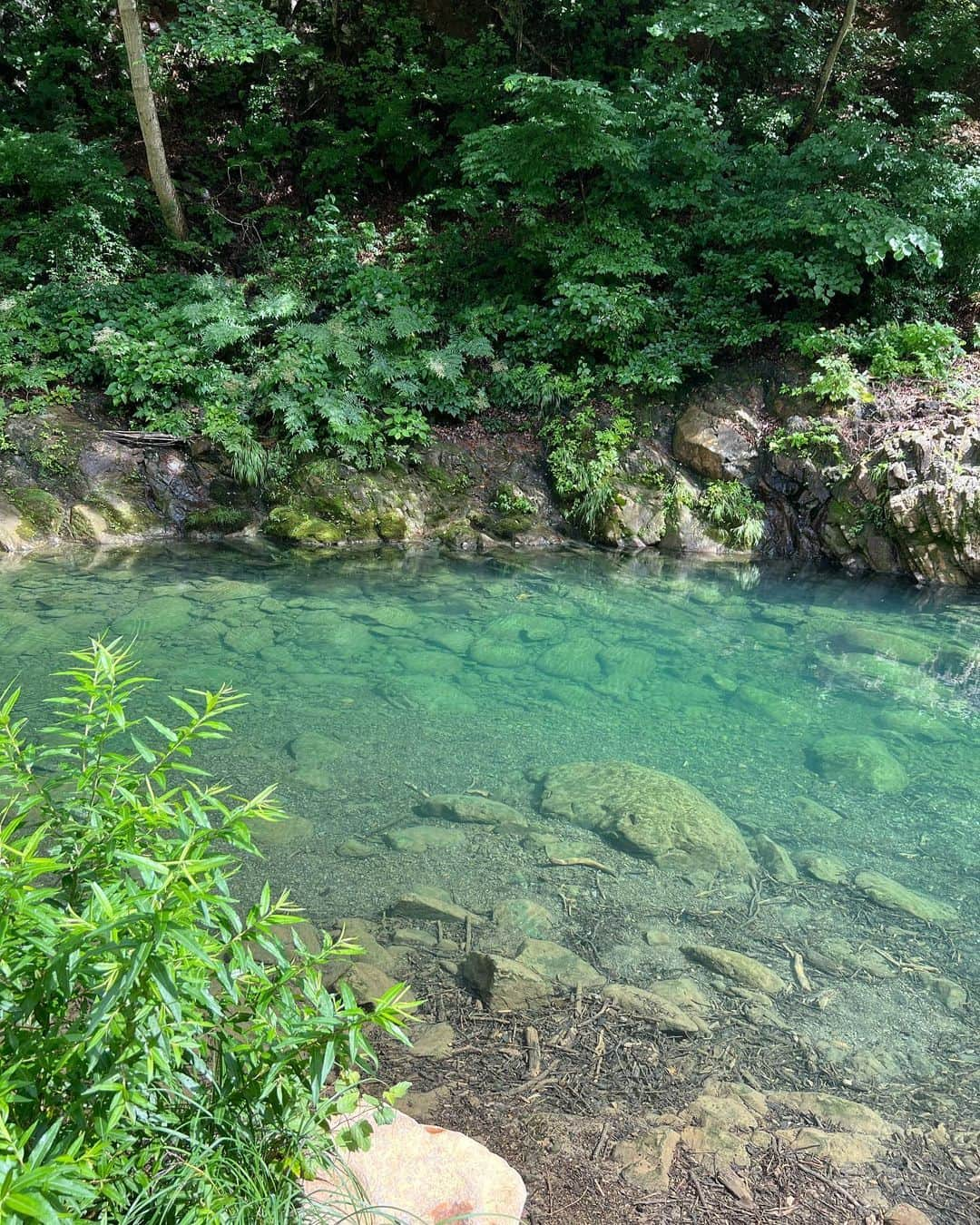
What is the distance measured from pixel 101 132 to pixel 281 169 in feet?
10.1

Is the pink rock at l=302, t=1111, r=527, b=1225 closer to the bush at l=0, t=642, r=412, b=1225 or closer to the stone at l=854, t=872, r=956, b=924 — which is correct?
the bush at l=0, t=642, r=412, b=1225

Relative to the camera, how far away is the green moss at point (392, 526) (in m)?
9.98

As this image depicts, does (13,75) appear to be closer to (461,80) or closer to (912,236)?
(461,80)

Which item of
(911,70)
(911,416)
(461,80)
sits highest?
(911,70)

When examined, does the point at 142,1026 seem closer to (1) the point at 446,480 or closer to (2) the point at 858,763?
(2) the point at 858,763

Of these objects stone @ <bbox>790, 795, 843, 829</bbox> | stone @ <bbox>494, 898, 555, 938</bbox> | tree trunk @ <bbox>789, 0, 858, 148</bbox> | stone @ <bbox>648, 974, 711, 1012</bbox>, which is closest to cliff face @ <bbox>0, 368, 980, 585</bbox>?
tree trunk @ <bbox>789, 0, 858, 148</bbox>

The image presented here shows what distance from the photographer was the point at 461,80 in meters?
13.5

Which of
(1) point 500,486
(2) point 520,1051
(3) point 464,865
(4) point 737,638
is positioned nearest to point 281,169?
(1) point 500,486

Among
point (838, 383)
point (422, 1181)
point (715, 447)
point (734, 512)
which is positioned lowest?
point (422, 1181)

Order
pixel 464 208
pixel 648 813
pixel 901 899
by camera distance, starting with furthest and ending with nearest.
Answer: pixel 464 208, pixel 648 813, pixel 901 899

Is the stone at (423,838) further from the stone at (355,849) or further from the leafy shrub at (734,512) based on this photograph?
the leafy shrub at (734,512)

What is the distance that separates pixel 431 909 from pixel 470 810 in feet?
2.99

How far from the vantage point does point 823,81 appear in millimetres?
12086

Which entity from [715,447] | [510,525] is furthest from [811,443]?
[510,525]
